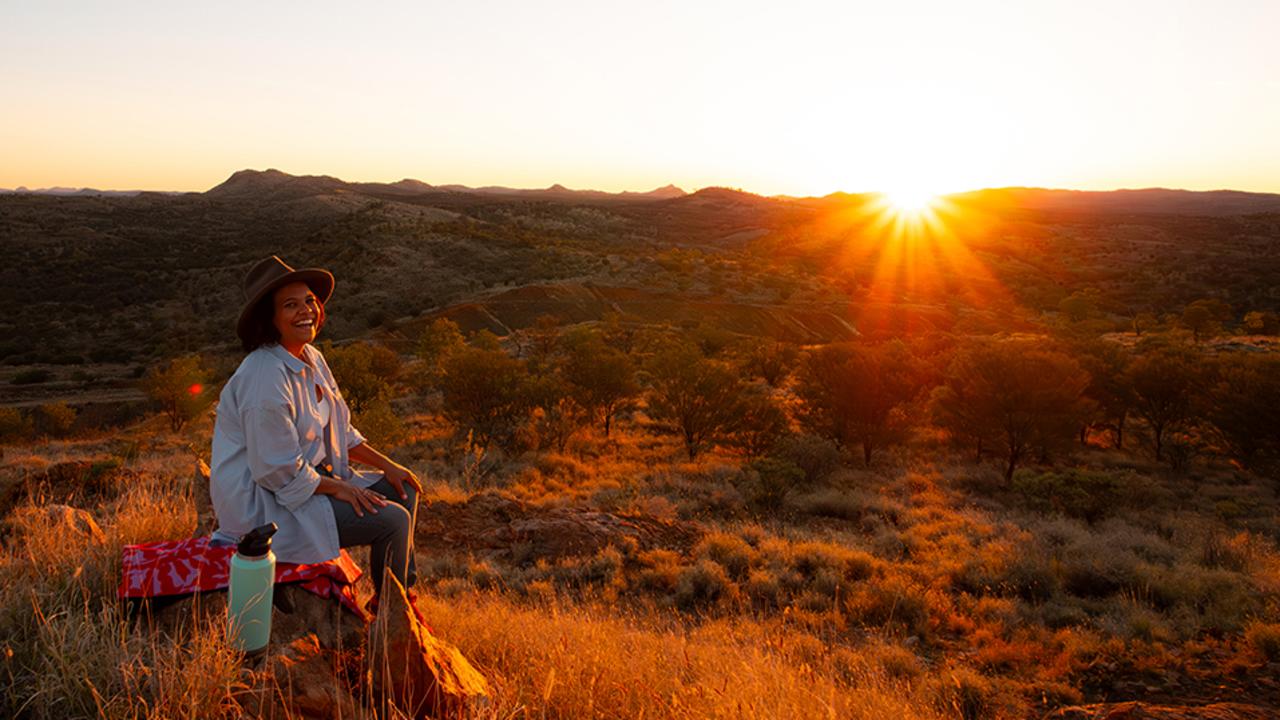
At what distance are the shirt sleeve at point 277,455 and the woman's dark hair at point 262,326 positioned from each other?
448mm

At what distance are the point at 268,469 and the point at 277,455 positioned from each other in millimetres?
76

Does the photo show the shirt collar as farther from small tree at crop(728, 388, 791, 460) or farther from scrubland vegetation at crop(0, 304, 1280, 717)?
small tree at crop(728, 388, 791, 460)

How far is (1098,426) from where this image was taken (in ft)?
66.1

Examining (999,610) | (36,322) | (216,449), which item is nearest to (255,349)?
(216,449)

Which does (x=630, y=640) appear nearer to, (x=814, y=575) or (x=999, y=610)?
(x=814, y=575)

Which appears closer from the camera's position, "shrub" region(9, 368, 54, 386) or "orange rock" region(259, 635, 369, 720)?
"orange rock" region(259, 635, 369, 720)

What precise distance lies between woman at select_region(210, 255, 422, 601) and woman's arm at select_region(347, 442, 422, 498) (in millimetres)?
21

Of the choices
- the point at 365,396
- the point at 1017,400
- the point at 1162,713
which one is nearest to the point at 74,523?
the point at 1162,713

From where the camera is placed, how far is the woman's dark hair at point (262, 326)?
10.4 feet

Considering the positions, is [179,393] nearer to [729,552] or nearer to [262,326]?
[729,552]

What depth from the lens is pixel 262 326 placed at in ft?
10.5

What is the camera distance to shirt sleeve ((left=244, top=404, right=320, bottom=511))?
287 cm

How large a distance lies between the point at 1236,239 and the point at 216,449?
122952mm

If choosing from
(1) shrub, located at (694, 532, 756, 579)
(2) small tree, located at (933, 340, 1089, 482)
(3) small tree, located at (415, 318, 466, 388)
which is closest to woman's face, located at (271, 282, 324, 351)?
(1) shrub, located at (694, 532, 756, 579)
